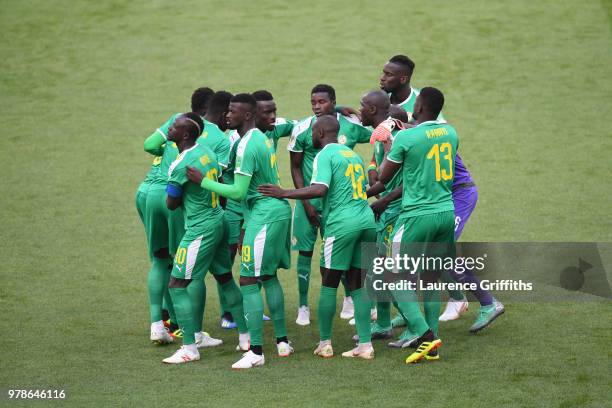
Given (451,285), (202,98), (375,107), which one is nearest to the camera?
(375,107)

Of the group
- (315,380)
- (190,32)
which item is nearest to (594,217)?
(315,380)

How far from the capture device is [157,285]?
9.11 m

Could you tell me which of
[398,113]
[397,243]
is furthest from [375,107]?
[397,243]

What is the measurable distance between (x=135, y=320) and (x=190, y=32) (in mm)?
9924

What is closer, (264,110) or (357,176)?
(357,176)

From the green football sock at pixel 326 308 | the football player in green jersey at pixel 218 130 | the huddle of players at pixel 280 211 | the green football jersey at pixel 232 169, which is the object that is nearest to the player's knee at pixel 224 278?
the huddle of players at pixel 280 211

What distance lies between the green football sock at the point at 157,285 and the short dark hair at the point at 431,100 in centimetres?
306

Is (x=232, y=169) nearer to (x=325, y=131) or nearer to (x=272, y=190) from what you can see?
(x=272, y=190)

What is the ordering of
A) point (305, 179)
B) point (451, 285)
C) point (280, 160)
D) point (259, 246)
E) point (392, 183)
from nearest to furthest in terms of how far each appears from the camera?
1. point (259, 246)
2. point (392, 183)
3. point (451, 285)
4. point (305, 179)
5. point (280, 160)

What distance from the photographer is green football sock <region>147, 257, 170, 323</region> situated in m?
9.02

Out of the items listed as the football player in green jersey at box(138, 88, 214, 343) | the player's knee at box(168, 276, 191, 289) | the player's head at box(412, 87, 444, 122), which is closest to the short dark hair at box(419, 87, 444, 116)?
the player's head at box(412, 87, 444, 122)

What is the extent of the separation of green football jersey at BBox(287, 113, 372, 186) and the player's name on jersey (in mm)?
1734

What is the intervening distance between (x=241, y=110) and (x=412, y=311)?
239 cm

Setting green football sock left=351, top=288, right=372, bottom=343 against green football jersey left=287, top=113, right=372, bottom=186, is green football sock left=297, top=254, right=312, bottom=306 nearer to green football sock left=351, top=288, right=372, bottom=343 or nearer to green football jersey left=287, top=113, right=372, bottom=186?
green football jersey left=287, top=113, right=372, bottom=186
